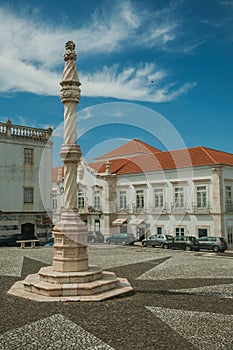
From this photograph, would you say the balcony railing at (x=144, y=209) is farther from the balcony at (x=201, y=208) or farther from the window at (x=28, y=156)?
the window at (x=28, y=156)

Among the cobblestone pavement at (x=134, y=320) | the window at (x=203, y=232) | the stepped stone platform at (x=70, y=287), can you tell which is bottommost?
the cobblestone pavement at (x=134, y=320)

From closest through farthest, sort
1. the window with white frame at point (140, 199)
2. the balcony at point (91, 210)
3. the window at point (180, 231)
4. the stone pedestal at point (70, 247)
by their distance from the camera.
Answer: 1. the stone pedestal at point (70, 247)
2. the window at point (180, 231)
3. the window with white frame at point (140, 199)
4. the balcony at point (91, 210)

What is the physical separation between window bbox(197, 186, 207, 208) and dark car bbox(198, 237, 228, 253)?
4.54 m

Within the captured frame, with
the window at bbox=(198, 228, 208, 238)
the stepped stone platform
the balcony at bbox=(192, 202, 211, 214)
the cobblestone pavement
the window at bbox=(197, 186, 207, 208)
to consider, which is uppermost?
the window at bbox=(197, 186, 207, 208)

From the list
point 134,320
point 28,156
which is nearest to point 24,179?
point 28,156

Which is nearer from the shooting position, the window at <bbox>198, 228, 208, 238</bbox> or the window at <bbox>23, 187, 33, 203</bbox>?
the window at <bbox>23, 187, 33, 203</bbox>

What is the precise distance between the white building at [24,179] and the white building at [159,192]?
7754 millimetres

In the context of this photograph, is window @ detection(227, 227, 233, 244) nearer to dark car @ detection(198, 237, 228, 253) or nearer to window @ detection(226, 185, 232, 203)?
window @ detection(226, 185, 232, 203)

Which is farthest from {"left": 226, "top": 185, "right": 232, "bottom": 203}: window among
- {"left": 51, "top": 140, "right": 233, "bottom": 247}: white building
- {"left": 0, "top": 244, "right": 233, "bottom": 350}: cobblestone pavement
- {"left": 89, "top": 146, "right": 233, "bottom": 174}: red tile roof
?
{"left": 0, "top": 244, "right": 233, "bottom": 350}: cobblestone pavement

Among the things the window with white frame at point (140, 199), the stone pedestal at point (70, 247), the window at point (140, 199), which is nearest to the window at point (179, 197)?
the window with white frame at point (140, 199)

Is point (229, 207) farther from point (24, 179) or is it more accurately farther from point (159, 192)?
Answer: point (24, 179)

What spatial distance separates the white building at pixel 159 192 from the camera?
2986cm

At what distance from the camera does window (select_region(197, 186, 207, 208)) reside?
30.4 m

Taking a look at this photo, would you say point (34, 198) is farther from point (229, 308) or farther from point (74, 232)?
point (229, 308)
